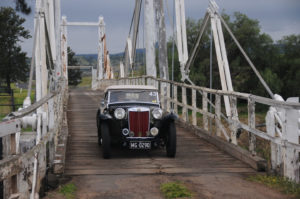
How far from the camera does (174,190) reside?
240 inches

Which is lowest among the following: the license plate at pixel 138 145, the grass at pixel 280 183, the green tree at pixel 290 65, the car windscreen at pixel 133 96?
the grass at pixel 280 183

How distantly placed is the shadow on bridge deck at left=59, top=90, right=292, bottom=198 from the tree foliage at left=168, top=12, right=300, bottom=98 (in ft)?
116

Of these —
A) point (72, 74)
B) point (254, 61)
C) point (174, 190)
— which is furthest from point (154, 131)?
point (72, 74)

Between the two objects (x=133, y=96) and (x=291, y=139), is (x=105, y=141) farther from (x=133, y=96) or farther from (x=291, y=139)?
(x=291, y=139)

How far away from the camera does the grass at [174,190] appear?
5.92 metres

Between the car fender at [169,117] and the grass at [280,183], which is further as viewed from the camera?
the car fender at [169,117]

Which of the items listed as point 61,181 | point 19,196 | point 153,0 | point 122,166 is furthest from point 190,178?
point 153,0

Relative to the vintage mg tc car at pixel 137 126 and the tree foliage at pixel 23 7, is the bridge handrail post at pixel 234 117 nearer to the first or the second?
the vintage mg tc car at pixel 137 126

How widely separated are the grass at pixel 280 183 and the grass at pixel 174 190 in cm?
126

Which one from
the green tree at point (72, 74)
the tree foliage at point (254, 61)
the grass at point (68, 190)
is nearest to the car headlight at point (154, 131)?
the grass at point (68, 190)

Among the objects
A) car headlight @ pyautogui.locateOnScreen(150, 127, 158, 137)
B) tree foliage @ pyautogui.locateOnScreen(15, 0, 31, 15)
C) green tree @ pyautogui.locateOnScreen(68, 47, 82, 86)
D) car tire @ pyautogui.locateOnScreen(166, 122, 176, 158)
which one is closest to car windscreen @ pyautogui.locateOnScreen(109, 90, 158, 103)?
car headlight @ pyautogui.locateOnScreen(150, 127, 158, 137)

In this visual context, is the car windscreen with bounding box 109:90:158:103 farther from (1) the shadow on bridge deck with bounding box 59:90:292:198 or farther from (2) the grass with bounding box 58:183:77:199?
(2) the grass with bounding box 58:183:77:199

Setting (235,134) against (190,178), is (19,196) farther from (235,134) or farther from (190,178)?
(235,134)

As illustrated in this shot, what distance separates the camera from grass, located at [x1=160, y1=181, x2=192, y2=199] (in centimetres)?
592
